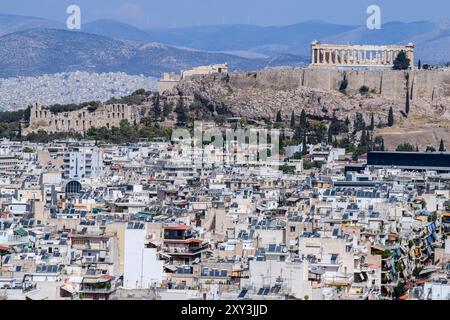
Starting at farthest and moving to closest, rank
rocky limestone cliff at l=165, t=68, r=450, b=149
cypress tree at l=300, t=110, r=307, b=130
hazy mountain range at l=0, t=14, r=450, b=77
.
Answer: hazy mountain range at l=0, t=14, r=450, b=77, rocky limestone cliff at l=165, t=68, r=450, b=149, cypress tree at l=300, t=110, r=307, b=130

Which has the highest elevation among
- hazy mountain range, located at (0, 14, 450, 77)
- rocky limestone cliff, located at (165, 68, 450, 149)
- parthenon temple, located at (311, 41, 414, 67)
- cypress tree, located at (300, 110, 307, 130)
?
hazy mountain range, located at (0, 14, 450, 77)

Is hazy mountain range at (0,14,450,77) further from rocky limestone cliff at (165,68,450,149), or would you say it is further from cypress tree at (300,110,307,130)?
cypress tree at (300,110,307,130)

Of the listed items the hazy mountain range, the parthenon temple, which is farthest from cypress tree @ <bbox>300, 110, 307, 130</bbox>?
the hazy mountain range

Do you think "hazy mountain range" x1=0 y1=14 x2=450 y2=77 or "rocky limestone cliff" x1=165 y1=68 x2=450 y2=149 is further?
"hazy mountain range" x1=0 y1=14 x2=450 y2=77

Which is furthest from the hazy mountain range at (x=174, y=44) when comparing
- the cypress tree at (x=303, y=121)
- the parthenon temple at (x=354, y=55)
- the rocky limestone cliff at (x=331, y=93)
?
the cypress tree at (x=303, y=121)

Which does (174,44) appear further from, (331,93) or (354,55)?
(331,93)

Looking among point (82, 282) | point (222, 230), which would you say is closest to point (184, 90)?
point (222, 230)
